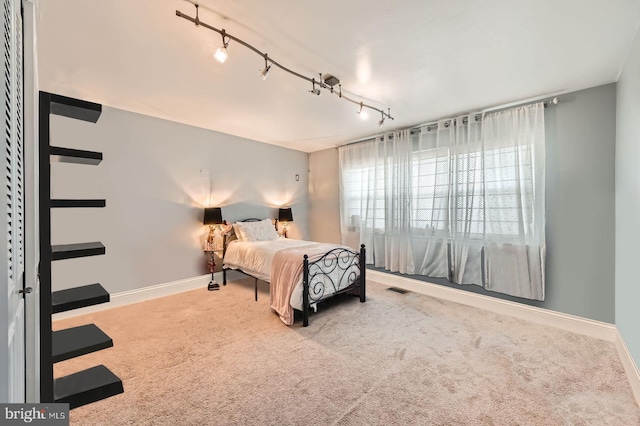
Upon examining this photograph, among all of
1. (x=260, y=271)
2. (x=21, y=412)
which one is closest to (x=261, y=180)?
(x=260, y=271)

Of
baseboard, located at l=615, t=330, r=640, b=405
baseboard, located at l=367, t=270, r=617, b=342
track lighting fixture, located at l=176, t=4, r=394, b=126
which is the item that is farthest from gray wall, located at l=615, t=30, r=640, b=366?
track lighting fixture, located at l=176, t=4, r=394, b=126

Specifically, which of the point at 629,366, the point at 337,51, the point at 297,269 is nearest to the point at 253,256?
the point at 297,269

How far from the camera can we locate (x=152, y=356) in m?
2.41

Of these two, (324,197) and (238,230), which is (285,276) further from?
(324,197)

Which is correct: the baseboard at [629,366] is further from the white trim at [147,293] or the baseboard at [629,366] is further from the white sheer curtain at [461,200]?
the white trim at [147,293]

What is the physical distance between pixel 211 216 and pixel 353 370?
9.97 feet

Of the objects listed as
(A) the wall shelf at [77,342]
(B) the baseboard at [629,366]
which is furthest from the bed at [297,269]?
(B) the baseboard at [629,366]

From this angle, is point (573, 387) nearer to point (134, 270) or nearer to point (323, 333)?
point (323, 333)

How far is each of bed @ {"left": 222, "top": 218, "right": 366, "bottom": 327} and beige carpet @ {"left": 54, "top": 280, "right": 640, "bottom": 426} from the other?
250mm

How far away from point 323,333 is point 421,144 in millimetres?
2970

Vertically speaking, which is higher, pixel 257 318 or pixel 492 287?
pixel 492 287

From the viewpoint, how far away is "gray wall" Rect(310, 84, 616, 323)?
2779 mm

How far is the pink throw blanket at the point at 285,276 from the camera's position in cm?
306

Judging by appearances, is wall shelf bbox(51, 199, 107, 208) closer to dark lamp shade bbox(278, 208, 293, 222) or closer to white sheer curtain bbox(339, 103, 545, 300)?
white sheer curtain bbox(339, 103, 545, 300)
